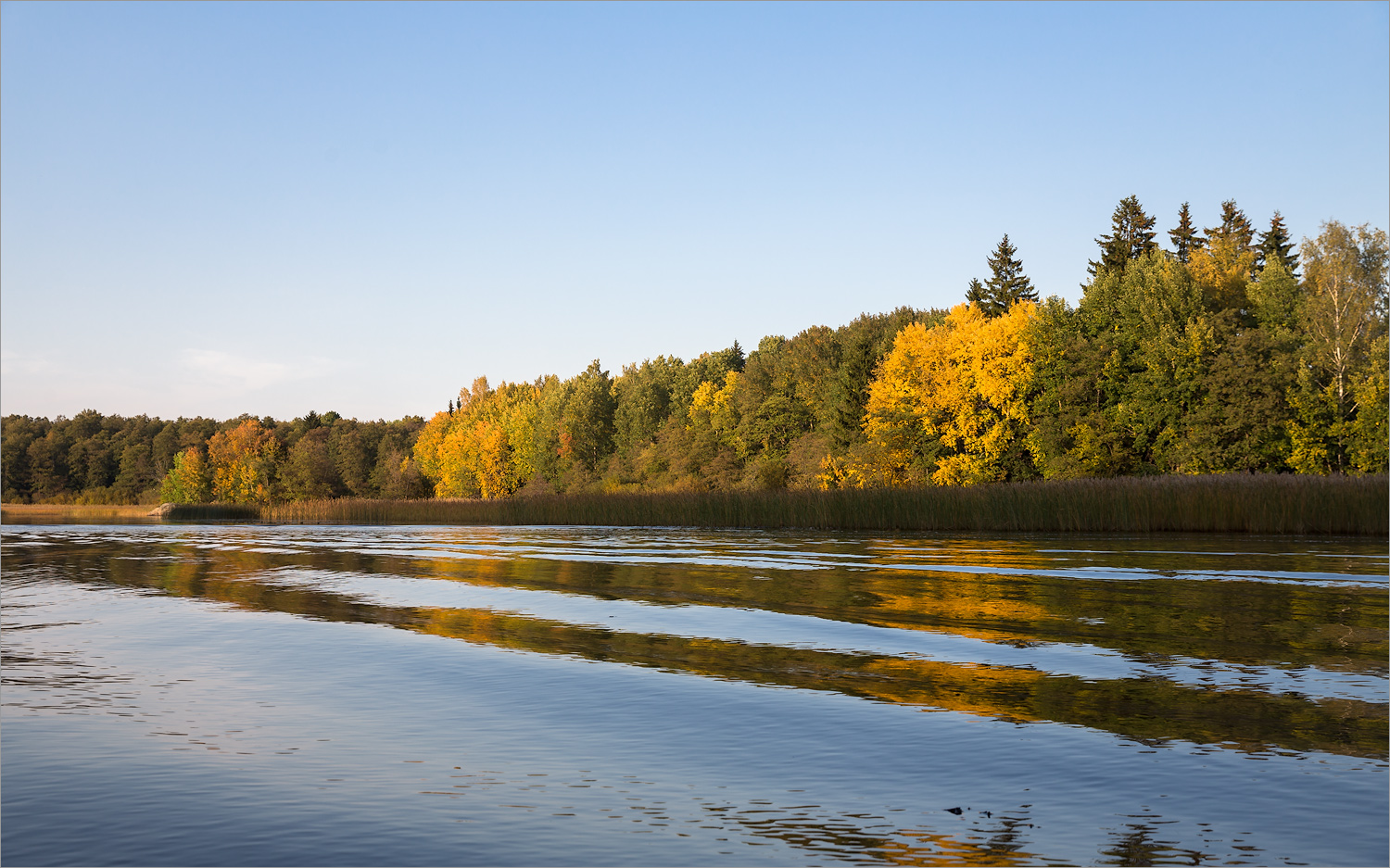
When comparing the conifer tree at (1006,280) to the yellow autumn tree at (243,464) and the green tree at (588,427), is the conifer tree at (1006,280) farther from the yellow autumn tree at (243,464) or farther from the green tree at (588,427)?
the yellow autumn tree at (243,464)

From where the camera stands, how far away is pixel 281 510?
8438 centimetres

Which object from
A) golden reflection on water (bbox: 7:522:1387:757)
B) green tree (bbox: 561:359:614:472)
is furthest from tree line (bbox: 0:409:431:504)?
golden reflection on water (bbox: 7:522:1387:757)

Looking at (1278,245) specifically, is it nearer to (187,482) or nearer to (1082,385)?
(1082,385)

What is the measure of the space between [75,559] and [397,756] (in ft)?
90.5

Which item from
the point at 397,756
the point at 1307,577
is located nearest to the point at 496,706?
the point at 397,756

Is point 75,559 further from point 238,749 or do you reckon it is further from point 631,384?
point 631,384

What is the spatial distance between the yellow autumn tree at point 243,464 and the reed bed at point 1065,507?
113331 mm

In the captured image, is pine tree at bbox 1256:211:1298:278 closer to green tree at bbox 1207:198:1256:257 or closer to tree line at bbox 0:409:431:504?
green tree at bbox 1207:198:1256:257

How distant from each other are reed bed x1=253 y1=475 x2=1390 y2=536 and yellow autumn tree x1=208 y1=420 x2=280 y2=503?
372ft

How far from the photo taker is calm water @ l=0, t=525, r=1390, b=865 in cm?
572

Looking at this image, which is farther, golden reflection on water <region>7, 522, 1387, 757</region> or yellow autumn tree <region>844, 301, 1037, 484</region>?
yellow autumn tree <region>844, 301, 1037, 484</region>

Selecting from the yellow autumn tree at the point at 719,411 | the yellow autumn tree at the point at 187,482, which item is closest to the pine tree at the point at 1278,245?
the yellow autumn tree at the point at 719,411

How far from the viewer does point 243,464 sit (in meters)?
159

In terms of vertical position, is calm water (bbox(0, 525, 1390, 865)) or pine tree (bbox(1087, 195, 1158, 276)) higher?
pine tree (bbox(1087, 195, 1158, 276))
